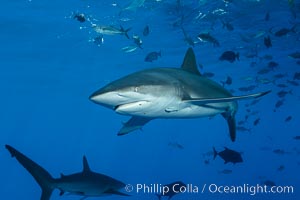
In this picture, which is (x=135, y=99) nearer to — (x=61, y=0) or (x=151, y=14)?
(x=61, y=0)

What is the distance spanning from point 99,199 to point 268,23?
27.9 metres

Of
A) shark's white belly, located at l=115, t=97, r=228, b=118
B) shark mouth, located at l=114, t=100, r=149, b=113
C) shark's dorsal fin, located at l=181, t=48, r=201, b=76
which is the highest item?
shark's dorsal fin, located at l=181, t=48, r=201, b=76

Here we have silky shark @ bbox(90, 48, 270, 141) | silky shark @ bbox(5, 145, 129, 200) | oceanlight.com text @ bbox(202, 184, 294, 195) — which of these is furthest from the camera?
oceanlight.com text @ bbox(202, 184, 294, 195)

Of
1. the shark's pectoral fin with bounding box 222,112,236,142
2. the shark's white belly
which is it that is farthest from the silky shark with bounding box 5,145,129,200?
the shark's pectoral fin with bounding box 222,112,236,142

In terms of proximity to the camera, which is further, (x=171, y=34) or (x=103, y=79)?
(x=103, y=79)

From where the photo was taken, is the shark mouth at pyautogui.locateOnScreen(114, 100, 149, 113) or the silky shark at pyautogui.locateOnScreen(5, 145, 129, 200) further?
the silky shark at pyautogui.locateOnScreen(5, 145, 129, 200)

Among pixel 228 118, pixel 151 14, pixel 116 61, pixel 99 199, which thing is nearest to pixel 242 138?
pixel 99 199

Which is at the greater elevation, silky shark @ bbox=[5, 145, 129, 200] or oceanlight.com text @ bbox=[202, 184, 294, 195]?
oceanlight.com text @ bbox=[202, 184, 294, 195]

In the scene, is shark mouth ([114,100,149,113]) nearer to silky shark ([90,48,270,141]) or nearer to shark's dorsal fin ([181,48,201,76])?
silky shark ([90,48,270,141])

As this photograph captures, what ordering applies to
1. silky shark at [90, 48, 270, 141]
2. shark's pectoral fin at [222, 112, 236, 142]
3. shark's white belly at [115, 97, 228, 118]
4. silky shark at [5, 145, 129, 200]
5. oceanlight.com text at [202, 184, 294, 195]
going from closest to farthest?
silky shark at [90, 48, 270, 141], shark's white belly at [115, 97, 228, 118], silky shark at [5, 145, 129, 200], shark's pectoral fin at [222, 112, 236, 142], oceanlight.com text at [202, 184, 294, 195]

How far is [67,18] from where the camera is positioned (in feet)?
58.1

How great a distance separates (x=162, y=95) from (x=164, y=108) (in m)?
0.26

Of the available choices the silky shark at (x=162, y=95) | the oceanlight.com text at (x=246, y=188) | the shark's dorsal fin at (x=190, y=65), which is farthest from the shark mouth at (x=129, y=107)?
the oceanlight.com text at (x=246, y=188)

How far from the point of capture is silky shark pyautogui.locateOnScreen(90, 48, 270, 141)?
3438mm
